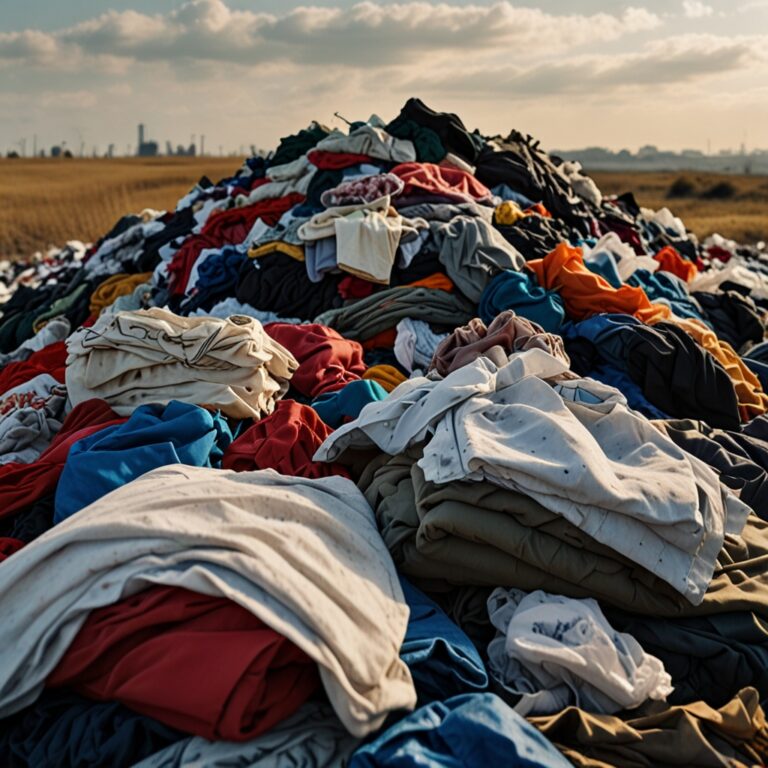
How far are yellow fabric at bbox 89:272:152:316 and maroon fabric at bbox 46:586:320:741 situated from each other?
455 centimetres

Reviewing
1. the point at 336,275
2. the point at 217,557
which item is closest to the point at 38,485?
the point at 217,557

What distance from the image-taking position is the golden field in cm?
2084

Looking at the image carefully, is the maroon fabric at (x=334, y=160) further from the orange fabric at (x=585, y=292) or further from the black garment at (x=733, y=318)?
the black garment at (x=733, y=318)

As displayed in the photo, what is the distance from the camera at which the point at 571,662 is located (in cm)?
196

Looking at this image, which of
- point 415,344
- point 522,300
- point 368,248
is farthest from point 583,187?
point 415,344

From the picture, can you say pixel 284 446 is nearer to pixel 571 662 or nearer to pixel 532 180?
pixel 571 662

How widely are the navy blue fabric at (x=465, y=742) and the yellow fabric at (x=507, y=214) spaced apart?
4014 millimetres

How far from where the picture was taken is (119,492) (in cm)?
221

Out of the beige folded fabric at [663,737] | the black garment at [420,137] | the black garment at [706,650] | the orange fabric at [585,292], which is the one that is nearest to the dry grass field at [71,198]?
the black garment at [420,137]

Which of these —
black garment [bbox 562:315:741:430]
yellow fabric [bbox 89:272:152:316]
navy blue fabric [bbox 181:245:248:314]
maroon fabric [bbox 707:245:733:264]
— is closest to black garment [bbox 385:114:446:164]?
navy blue fabric [bbox 181:245:248:314]

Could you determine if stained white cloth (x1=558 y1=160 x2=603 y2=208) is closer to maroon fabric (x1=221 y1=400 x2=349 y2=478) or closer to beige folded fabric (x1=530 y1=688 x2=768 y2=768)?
maroon fabric (x1=221 y1=400 x2=349 y2=478)

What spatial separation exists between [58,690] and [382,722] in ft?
2.87

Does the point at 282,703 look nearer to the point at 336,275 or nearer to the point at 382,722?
the point at 382,722

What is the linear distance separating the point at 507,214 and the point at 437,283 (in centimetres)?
110
